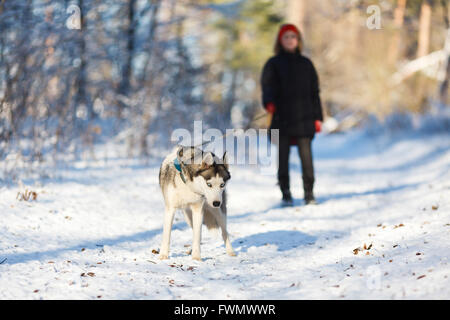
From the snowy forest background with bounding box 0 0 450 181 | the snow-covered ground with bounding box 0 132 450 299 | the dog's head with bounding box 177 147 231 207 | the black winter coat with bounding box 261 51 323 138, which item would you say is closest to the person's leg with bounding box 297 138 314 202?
the black winter coat with bounding box 261 51 323 138

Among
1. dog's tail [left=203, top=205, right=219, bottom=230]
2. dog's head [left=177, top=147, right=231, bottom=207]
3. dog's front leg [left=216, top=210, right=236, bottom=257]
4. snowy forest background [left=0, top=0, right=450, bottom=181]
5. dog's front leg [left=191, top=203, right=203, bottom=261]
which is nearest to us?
dog's head [left=177, top=147, right=231, bottom=207]

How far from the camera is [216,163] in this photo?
4.36m

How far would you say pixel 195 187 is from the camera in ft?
14.0

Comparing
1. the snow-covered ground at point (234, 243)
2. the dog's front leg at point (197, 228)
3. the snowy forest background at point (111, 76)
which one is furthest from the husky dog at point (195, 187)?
the snowy forest background at point (111, 76)

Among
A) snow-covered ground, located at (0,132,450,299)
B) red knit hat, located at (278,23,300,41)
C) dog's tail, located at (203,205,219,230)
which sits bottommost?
snow-covered ground, located at (0,132,450,299)

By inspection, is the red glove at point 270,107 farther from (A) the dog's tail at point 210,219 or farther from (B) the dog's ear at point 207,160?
(B) the dog's ear at point 207,160

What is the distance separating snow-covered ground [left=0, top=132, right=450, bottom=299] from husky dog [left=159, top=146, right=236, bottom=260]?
249 millimetres

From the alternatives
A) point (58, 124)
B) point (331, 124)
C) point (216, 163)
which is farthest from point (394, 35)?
point (216, 163)

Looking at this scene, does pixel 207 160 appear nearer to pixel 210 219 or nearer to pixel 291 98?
pixel 210 219

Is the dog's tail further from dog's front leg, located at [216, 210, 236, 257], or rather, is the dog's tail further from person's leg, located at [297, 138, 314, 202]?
person's leg, located at [297, 138, 314, 202]

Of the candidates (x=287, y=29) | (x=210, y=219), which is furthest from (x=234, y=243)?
(x=287, y=29)

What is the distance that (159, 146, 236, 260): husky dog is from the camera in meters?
4.17

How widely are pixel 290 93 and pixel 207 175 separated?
309 cm

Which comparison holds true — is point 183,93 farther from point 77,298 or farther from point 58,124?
point 77,298
